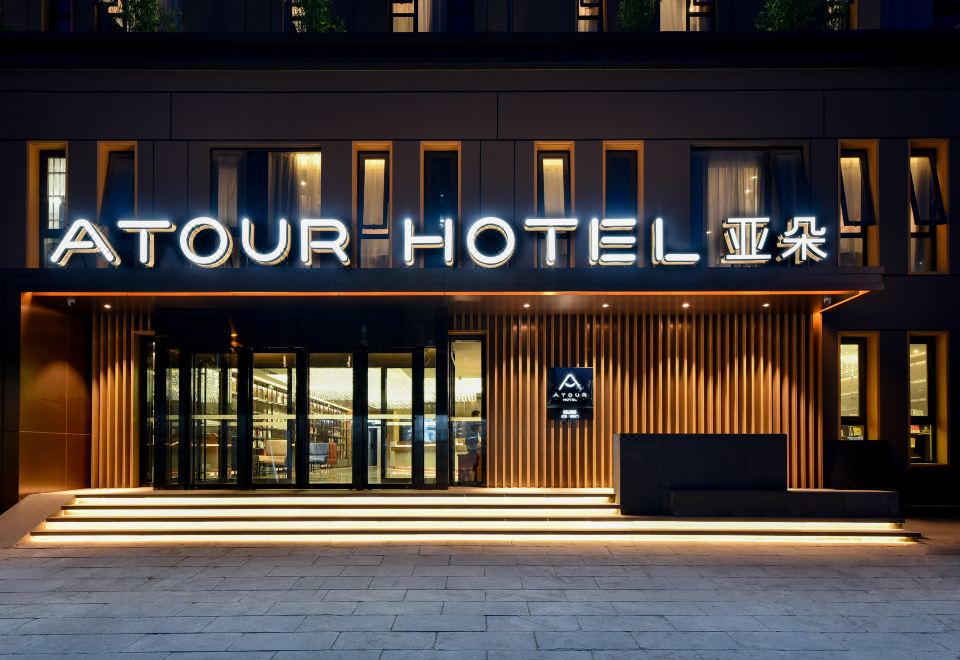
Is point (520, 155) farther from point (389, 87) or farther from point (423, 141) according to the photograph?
point (389, 87)

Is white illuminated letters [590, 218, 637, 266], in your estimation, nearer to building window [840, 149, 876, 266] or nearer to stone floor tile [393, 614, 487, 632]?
building window [840, 149, 876, 266]

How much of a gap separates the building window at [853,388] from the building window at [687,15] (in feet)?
24.8

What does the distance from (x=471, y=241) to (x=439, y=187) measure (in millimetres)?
2463

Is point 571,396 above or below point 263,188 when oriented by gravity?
below

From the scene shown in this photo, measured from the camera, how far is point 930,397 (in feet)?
51.9

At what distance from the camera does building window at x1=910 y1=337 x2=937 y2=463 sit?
15.7 metres

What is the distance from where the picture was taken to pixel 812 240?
547 inches

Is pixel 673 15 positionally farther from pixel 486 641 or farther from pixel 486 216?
pixel 486 641

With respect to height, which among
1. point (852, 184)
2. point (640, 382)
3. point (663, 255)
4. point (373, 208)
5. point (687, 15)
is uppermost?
point (687, 15)

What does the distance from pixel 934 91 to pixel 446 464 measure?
12.6 m

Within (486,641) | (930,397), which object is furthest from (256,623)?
(930,397)

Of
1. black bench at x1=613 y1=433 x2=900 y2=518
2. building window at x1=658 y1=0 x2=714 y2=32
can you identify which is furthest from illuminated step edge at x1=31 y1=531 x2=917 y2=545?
building window at x1=658 y1=0 x2=714 y2=32

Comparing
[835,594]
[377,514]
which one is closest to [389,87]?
[377,514]

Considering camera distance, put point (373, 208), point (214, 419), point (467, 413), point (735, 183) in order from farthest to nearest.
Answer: point (373, 208) < point (735, 183) < point (467, 413) < point (214, 419)
